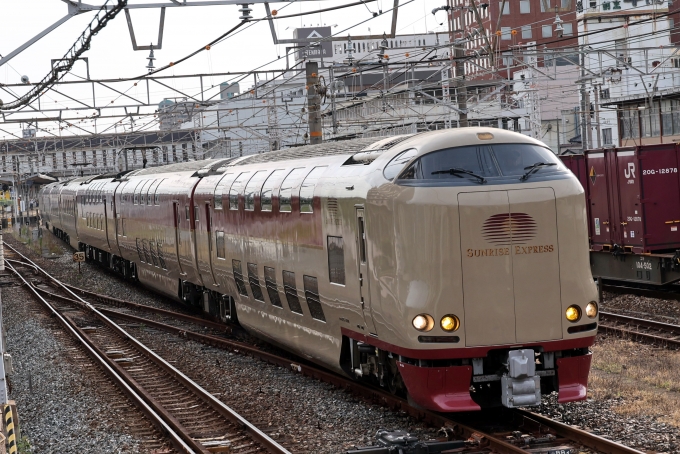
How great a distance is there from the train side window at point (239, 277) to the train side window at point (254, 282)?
0.52m

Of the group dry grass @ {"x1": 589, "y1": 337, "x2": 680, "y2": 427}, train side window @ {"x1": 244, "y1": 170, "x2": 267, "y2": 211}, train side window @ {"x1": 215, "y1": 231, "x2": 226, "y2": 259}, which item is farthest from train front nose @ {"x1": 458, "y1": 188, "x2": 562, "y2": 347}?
train side window @ {"x1": 215, "y1": 231, "x2": 226, "y2": 259}

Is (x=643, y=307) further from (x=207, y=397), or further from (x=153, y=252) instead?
(x=153, y=252)

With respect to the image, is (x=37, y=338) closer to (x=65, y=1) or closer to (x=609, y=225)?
(x=65, y=1)

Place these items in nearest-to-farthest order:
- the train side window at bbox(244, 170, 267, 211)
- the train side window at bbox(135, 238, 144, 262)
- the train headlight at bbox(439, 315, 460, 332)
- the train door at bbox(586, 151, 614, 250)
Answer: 1. the train headlight at bbox(439, 315, 460, 332)
2. the train side window at bbox(244, 170, 267, 211)
3. the train door at bbox(586, 151, 614, 250)
4. the train side window at bbox(135, 238, 144, 262)

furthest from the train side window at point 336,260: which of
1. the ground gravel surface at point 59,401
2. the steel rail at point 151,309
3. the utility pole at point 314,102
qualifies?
the utility pole at point 314,102

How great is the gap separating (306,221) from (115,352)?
24.2 feet

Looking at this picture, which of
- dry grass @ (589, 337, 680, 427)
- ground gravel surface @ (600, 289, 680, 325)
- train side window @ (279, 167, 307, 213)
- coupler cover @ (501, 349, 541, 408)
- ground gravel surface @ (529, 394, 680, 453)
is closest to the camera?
ground gravel surface @ (529, 394, 680, 453)

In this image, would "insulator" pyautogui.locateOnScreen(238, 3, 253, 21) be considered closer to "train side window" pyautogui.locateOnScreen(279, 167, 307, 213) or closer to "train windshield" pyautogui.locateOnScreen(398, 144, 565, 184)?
"train side window" pyautogui.locateOnScreen(279, 167, 307, 213)

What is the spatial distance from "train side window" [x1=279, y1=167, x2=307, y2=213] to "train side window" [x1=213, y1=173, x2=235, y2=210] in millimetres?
3301

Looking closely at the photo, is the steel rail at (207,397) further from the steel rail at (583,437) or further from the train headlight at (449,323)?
the steel rail at (583,437)

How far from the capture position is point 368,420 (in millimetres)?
10742

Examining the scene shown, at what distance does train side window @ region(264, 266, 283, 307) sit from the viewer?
14.1 m

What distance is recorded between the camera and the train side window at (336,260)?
37.1 feet

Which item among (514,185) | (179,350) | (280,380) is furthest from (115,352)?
(514,185)
